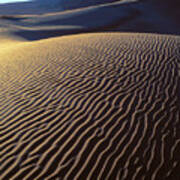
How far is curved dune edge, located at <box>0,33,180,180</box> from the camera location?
11.3 ft

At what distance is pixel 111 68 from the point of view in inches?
254

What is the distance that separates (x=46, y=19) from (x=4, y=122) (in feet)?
65.8

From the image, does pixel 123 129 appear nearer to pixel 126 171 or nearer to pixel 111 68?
pixel 126 171

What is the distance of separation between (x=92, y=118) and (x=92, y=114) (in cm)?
13

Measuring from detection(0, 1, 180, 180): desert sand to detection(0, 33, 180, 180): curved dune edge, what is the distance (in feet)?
0.05

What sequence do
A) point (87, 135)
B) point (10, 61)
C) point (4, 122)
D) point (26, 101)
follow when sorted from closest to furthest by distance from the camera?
point (87, 135) < point (4, 122) < point (26, 101) < point (10, 61)

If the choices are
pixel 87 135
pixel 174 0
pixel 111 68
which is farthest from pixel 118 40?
pixel 174 0

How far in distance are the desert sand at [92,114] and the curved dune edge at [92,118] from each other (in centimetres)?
2

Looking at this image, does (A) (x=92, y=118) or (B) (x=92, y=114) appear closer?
(A) (x=92, y=118)

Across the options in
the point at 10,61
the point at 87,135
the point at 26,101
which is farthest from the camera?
the point at 10,61

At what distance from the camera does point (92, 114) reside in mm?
4438

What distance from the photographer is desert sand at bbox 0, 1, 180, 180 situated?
3437 mm

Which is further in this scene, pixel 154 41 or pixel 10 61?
pixel 154 41

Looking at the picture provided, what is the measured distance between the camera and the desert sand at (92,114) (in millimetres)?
3437
